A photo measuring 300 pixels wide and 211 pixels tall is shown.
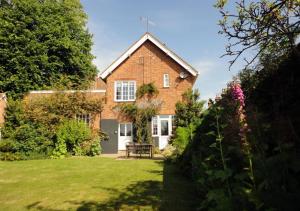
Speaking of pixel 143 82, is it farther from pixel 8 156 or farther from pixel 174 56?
pixel 8 156

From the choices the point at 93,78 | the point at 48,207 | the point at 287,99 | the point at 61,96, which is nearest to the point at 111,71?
the point at 61,96

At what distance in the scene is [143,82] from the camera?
2958cm

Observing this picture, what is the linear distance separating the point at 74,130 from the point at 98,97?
14.6 ft

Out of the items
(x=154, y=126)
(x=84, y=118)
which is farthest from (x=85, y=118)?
(x=154, y=126)

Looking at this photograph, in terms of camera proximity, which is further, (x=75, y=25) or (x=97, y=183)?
(x=75, y=25)

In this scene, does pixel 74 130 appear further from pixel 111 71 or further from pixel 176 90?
pixel 176 90

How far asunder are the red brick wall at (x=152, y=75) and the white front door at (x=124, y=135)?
43.3 inches

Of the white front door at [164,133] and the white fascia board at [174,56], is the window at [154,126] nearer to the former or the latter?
the white front door at [164,133]

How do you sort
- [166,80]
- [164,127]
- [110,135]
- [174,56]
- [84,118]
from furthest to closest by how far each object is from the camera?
1. [166,80]
2. [174,56]
3. [164,127]
4. [84,118]
5. [110,135]

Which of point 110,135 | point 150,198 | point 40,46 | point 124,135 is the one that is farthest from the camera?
point 40,46

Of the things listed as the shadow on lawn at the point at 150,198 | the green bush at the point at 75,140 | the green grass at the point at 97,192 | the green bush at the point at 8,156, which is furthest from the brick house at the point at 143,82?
the shadow on lawn at the point at 150,198

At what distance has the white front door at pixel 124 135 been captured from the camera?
28.8 meters

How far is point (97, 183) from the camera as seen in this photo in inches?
444

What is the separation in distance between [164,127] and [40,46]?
1502cm
